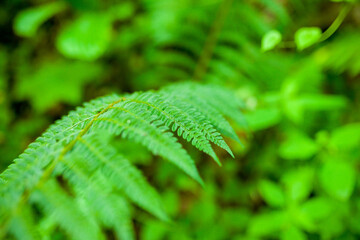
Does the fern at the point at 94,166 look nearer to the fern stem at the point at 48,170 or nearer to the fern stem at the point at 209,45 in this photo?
the fern stem at the point at 48,170

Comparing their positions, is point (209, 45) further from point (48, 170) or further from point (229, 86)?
point (48, 170)

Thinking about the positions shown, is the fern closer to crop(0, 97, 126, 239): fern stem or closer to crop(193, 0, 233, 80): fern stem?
crop(0, 97, 126, 239): fern stem

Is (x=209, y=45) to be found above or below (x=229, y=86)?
above

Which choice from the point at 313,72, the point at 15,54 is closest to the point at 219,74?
the point at 313,72

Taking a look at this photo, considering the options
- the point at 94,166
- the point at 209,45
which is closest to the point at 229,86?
the point at 209,45

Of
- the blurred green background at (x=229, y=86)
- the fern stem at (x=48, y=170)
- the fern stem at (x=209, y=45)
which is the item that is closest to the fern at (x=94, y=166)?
the fern stem at (x=48, y=170)

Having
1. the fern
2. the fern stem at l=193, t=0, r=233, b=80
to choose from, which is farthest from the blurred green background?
the fern

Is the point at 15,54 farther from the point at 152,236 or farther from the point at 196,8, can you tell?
the point at 152,236
